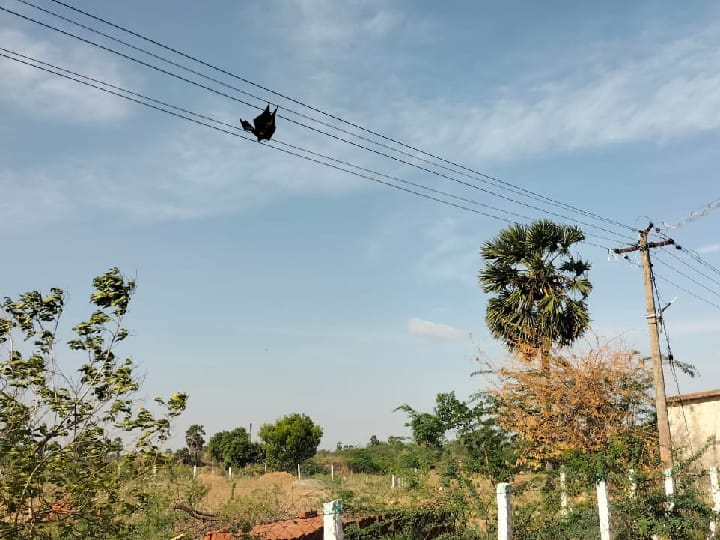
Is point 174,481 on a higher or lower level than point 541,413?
lower

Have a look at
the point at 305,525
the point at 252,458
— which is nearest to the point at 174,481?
the point at 305,525

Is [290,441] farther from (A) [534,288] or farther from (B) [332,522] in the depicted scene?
(B) [332,522]

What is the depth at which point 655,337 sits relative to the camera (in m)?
16.5

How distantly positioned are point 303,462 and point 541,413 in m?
31.3

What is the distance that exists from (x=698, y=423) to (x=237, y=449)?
45.5 meters

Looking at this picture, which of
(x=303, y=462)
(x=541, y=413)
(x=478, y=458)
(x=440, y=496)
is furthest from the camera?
(x=303, y=462)

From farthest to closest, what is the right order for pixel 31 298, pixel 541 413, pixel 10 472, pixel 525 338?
1. pixel 525 338
2. pixel 541 413
3. pixel 31 298
4. pixel 10 472

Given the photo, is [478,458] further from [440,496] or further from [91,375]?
[91,375]

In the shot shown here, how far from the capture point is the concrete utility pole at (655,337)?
15844 mm

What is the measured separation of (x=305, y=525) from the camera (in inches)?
336

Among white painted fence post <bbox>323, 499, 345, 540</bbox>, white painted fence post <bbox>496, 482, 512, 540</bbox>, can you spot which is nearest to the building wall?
white painted fence post <bbox>496, 482, 512, 540</bbox>

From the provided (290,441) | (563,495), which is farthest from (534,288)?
(290,441)

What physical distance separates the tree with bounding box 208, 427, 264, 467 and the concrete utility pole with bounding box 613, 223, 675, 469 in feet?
147

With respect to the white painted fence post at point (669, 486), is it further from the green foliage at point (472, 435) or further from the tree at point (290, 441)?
the tree at point (290, 441)
